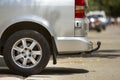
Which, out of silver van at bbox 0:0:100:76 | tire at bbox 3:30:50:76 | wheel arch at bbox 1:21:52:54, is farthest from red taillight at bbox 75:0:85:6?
tire at bbox 3:30:50:76

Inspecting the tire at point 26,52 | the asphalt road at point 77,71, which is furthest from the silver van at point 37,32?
the asphalt road at point 77,71

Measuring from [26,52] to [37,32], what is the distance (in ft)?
1.51

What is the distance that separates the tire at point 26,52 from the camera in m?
9.84

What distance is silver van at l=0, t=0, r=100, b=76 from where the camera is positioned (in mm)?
9812

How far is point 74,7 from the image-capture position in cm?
986

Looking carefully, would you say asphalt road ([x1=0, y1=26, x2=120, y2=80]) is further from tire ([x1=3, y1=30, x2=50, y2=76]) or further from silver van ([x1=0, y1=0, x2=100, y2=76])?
silver van ([x1=0, y1=0, x2=100, y2=76])

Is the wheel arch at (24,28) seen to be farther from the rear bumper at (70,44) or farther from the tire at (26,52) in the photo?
the rear bumper at (70,44)

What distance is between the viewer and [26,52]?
988 cm

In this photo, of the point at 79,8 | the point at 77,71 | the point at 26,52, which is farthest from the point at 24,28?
the point at 77,71

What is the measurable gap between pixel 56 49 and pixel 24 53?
0.65m

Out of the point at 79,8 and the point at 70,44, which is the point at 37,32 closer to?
the point at 70,44

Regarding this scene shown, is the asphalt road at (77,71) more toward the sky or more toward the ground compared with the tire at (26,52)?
more toward the ground

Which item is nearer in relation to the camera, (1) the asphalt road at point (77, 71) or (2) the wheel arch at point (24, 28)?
(1) the asphalt road at point (77, 71)

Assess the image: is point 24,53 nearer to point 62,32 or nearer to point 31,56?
point 31,56
